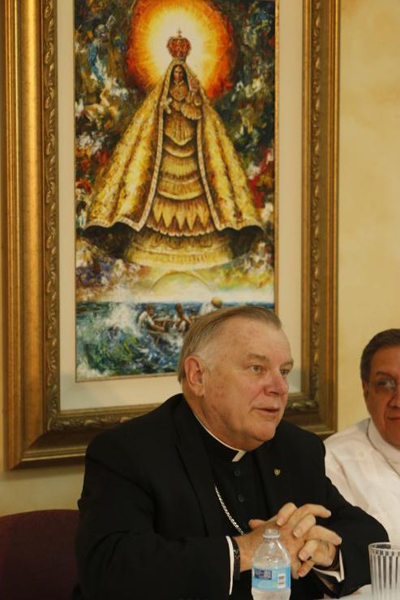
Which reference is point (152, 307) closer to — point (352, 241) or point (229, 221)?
point (229, 221)

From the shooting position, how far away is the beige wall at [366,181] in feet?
13.9

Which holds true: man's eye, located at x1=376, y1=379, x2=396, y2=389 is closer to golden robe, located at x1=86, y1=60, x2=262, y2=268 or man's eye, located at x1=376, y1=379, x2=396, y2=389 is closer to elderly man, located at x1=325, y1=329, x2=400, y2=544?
elderly man, located at x1=325, y1=329, x2=400, y2=544

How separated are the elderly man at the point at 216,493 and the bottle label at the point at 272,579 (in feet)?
0.52

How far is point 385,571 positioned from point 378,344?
1333mm

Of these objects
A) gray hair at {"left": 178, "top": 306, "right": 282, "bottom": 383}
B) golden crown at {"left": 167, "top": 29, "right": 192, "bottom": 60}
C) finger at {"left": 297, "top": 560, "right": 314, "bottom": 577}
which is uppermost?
golden crown at {"left": 167, "top": 29, "right": 192, "bottom": 60}

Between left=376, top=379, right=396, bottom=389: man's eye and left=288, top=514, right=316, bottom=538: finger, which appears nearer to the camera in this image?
left=288, top=514, right=316, bottom=538: finger

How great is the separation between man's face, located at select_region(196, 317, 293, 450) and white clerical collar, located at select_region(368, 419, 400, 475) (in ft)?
3.10

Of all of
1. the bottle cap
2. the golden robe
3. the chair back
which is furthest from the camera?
the golden robe

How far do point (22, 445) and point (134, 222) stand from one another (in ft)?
2.90

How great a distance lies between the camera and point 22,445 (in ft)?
11.7

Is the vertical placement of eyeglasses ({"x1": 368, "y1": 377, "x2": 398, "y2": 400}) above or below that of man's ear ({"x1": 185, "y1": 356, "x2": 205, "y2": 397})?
below

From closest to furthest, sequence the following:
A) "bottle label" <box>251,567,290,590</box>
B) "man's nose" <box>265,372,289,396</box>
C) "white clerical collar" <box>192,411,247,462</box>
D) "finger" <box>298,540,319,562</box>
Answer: "bottle label" <box>251,567,290,590</box>, "finger" <box>298,540,319,562</box>, "man's nose" <box>265,372,289,396</box>, "white clerical collar" <box>192,411,247,462</box>

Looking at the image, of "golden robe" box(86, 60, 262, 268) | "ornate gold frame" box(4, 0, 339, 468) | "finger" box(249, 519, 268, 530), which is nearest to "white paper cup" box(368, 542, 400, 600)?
"finger" box(249, 519, 268, 530)

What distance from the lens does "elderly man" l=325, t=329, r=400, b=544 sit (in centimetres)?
363
